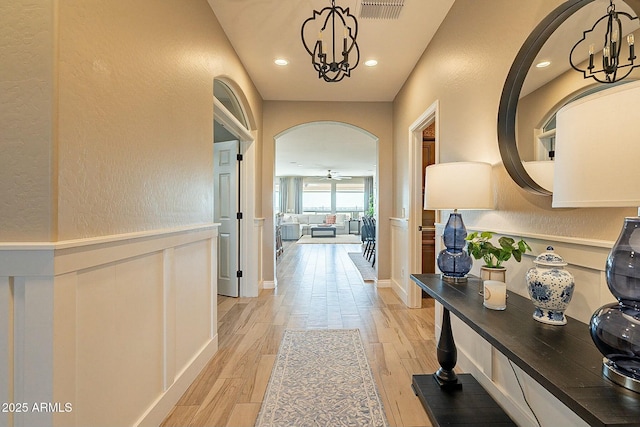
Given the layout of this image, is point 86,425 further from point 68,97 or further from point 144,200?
point 68,97

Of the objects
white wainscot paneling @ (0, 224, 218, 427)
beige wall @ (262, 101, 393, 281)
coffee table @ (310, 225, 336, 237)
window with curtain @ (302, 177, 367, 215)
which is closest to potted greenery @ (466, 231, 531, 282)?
white wainscot paneling @ (0, 224, 218, 427)

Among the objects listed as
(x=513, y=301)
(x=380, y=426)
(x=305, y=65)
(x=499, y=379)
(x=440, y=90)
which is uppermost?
(x=305, y=65)

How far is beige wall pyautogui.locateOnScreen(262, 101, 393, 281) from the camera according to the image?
4539 millimetres

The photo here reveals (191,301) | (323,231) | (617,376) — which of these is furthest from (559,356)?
(323,231)

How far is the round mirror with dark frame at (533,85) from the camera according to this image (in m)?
1.22

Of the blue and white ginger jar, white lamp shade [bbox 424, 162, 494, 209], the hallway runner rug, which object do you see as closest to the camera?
the blue and white ginger jar

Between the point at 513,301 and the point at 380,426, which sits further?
the point at 380,426

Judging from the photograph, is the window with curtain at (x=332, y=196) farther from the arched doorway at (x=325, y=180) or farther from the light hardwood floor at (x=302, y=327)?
the light hardwood floor at (x=302, y=327)

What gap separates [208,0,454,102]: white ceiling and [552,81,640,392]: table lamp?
2.14m

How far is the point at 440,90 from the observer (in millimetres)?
2732

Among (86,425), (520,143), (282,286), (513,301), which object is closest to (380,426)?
(513,301)

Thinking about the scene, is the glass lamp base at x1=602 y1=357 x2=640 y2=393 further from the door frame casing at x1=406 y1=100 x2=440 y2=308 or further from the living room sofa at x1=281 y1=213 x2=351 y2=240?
the living room sofa at x1=281 y1=213 x2=351 y2=240

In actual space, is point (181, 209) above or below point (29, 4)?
below

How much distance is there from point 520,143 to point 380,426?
1.65 meters
